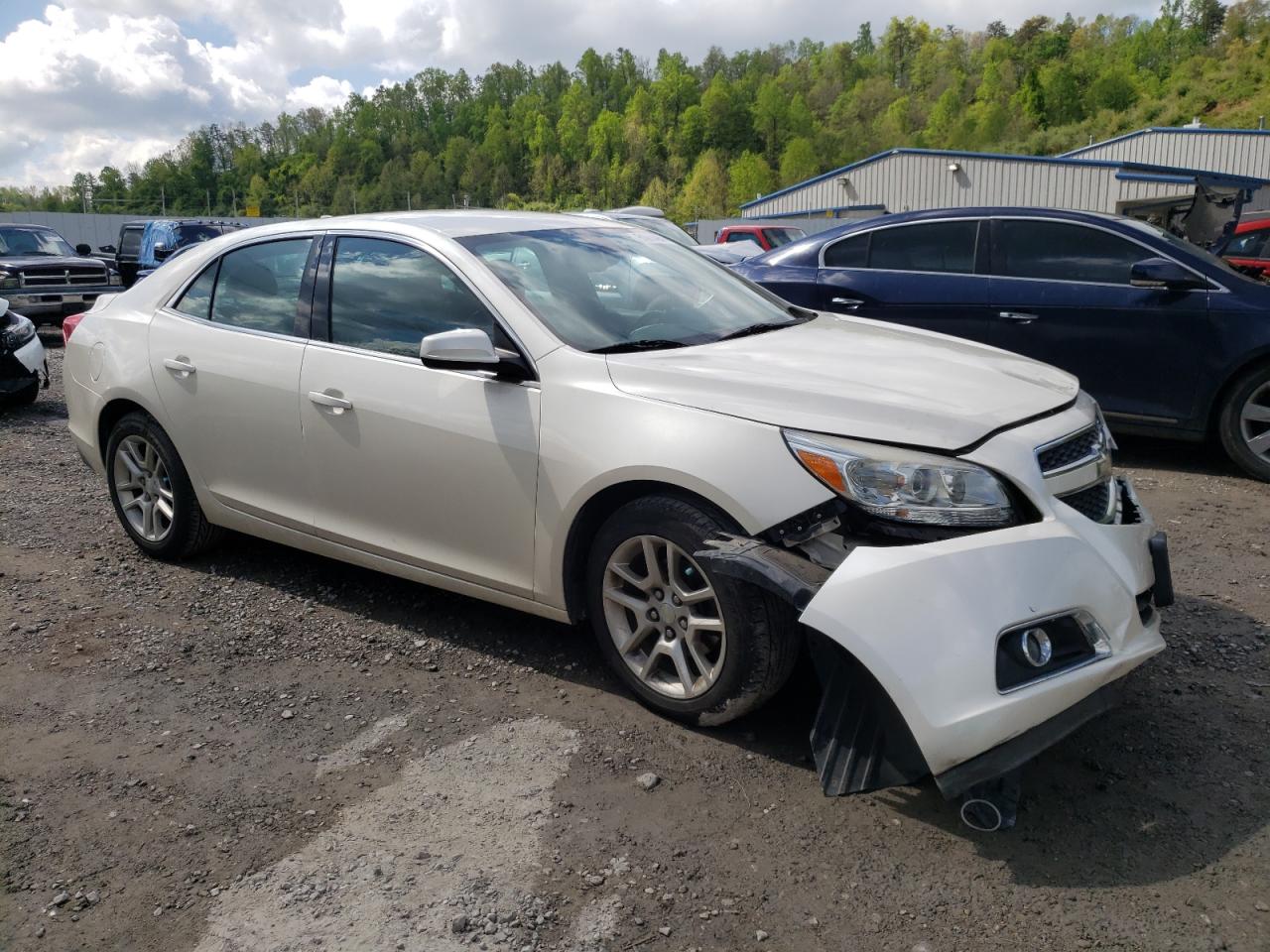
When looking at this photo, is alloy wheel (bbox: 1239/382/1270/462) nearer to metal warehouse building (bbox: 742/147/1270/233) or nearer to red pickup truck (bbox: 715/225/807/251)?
red pickup truck (bbox: 715/225/807/251)

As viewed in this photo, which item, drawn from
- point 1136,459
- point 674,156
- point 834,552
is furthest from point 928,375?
point 674,156

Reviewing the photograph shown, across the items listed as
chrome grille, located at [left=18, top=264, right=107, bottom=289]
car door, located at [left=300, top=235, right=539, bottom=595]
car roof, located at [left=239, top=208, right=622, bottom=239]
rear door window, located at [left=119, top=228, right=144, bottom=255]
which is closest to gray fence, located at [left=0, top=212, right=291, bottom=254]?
rear door window, located at [left=119, top=228, right=144, bottom=255]

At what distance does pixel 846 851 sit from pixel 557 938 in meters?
0.80

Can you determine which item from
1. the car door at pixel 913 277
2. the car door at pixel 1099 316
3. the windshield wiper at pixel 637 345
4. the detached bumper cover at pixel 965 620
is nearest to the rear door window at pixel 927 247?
the car door at pixel 913 277

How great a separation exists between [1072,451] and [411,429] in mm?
2217

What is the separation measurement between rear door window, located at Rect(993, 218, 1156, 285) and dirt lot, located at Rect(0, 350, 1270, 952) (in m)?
2.81

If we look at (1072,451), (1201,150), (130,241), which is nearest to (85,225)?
(130,241)

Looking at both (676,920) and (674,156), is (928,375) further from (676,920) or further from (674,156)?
(674,156)

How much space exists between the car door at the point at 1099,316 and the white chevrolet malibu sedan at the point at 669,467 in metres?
3.03

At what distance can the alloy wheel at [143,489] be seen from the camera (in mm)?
5164

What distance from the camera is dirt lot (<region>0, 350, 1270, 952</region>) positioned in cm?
260

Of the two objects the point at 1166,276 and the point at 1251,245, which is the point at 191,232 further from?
the point at 1166,276

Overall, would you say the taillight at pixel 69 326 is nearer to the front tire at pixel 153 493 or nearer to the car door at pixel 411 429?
the front tire at pixel 153 493

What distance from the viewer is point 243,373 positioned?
454cm
